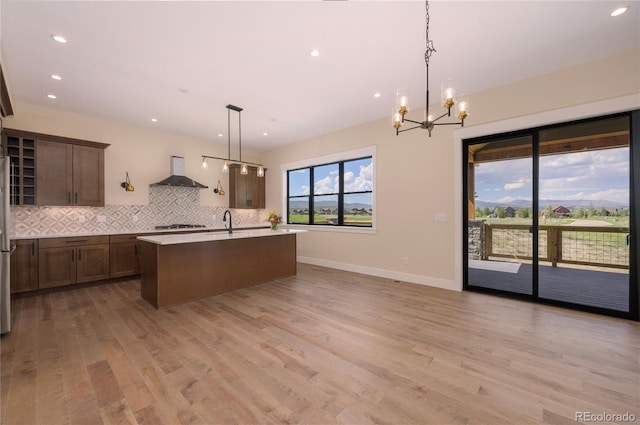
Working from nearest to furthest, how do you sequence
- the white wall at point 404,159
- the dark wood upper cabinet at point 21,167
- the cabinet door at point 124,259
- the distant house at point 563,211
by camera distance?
the white wall at point 404,159 < the distant house at point 563,211 < the dark wood upper cabinet at point 21,167 < the cabinet door at point 124,259

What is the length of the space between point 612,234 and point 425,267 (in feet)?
7.96

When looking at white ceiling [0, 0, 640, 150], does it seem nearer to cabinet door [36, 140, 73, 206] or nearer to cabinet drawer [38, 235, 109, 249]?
cabinet door [36, 140, 73, 206]

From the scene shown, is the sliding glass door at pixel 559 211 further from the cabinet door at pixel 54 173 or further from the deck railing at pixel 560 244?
the cabinet door at pixel 54 173

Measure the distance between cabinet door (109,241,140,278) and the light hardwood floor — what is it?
41.4 inches

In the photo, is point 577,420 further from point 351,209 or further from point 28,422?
point 351,209

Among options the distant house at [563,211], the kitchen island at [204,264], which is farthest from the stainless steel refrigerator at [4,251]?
the distant house at [563,211]

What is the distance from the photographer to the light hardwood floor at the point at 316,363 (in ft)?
5.52

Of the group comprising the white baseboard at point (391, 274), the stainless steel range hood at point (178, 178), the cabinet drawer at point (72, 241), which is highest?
the stainless steel range hood at point (178, 178)

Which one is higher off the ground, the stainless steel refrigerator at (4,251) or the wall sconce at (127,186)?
the wall sconce at (127,186)

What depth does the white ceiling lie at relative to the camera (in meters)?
2.33

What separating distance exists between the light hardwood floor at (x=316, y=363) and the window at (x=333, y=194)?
250 centimetres

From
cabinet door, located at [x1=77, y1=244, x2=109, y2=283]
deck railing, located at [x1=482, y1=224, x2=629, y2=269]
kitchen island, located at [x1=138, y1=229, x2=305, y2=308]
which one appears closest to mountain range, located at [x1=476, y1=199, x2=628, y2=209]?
deck railing, located at [x1=482, y1=224, x2=629, y2=269]

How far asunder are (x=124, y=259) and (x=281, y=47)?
4.51m

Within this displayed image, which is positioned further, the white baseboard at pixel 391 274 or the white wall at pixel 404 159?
the white baseboard at pixel 391 274
